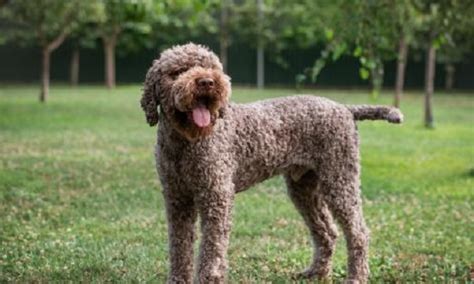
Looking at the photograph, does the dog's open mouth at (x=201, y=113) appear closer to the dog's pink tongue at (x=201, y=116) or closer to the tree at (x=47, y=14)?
the dog's pink tongue at (x=201, y=116)

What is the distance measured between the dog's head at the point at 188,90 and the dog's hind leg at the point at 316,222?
137cm

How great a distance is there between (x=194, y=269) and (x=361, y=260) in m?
1.14

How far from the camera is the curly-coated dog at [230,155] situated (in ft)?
15.3

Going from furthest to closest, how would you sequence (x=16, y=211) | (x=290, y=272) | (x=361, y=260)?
(x=16, y=211) < (x=290, y=272) < (x=361, y=260)

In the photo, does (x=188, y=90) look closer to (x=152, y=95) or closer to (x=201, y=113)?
(x=201, y=113)

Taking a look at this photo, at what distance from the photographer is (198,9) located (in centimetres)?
858

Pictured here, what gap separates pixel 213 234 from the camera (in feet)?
16.1

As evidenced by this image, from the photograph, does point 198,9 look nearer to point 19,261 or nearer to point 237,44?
point 19,261

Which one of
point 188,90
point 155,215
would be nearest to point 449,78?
point 155,215

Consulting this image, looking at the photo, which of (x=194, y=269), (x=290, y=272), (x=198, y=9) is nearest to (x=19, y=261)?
(x=194, y=269)

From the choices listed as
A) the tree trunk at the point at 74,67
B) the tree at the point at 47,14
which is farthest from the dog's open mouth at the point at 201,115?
the tree trunk at the point at 74,67

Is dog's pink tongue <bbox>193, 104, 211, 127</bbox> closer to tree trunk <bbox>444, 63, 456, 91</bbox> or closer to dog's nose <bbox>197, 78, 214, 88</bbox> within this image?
dog's nose <bbox>197, 78, 214, 88</bbox>

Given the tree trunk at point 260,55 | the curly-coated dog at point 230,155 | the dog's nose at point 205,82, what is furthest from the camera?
the tree trunk at point 260,55

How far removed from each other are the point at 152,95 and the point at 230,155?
0.66 meters
